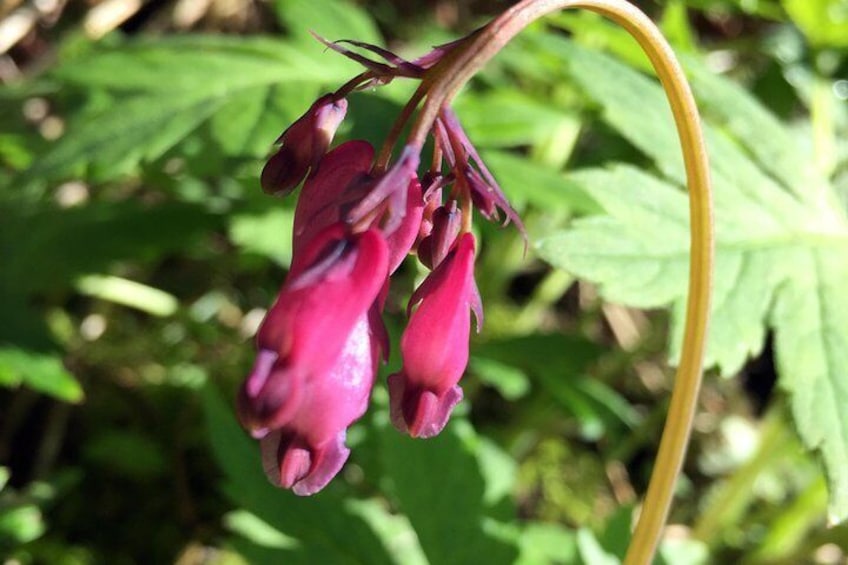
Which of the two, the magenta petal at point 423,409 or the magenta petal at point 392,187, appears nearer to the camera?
the magenta petal at point 392,187

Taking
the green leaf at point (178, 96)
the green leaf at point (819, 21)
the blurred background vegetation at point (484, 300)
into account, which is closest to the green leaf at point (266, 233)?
the blurred background vegetation at point (484, 300)

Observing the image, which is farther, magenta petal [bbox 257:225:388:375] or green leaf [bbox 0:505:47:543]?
green leaf [bbox 0:505:47:543]

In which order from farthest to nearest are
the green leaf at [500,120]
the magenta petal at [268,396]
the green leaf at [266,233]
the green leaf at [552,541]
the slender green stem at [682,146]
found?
the green leaf at [266,233] → the green leaf at [500,120] → the green leaf at [552,541] → the slender green stem at [682,146] → the magenta petal at [268,396]

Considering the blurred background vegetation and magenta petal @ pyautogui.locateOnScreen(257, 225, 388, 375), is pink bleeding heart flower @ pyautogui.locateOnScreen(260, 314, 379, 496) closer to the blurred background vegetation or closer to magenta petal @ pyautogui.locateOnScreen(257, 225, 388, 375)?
magenta petal @ pyautogui.locateOnScreen(257, 225, 388, 375)

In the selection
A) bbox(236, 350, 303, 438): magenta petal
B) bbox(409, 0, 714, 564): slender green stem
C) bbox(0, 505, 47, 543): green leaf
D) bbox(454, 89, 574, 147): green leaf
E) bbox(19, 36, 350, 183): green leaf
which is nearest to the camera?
bbox(236, 350, 303, 438): magenta petal

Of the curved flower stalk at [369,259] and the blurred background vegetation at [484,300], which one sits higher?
the curved flower stalk at [369,259]

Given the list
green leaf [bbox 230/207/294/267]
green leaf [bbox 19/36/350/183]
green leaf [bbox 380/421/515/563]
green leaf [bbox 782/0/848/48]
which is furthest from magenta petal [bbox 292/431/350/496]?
green leaf [bbox 782/0/848/48]

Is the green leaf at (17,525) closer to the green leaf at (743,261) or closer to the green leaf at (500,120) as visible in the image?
the green leaf at (743,261)

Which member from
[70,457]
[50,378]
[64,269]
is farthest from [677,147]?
[70,457]
